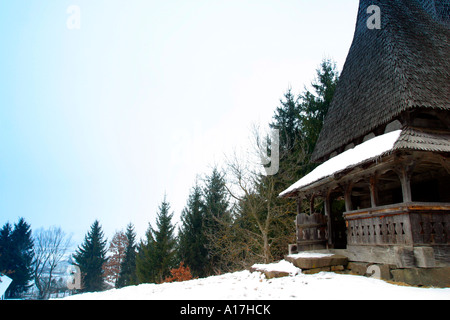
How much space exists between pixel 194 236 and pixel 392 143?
21841 mm

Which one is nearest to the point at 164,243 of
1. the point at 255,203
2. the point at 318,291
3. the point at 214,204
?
the point at 214,204

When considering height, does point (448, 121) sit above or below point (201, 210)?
above

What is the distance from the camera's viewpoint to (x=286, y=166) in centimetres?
1788

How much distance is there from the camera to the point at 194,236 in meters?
25.7

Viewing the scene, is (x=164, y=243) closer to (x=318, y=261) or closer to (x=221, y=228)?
(x=221, y=228)

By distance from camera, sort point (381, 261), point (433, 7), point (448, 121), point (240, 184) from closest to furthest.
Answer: point (381, 261) → point (448, 121) → point (433, 7) → point (240, 184)

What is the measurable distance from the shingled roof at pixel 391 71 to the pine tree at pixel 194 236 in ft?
52.6

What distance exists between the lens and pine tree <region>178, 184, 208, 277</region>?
2491 centimetres

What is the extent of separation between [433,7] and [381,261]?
11.3 m

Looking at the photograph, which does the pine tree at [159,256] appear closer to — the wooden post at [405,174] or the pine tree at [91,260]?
the pine tree at [91,260]

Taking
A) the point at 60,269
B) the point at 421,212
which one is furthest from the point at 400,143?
the point at 60,269

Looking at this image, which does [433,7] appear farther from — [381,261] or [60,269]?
[60,269]

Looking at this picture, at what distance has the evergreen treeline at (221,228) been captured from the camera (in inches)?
683

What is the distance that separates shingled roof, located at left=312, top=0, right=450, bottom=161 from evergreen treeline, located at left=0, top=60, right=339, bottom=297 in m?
5.96
